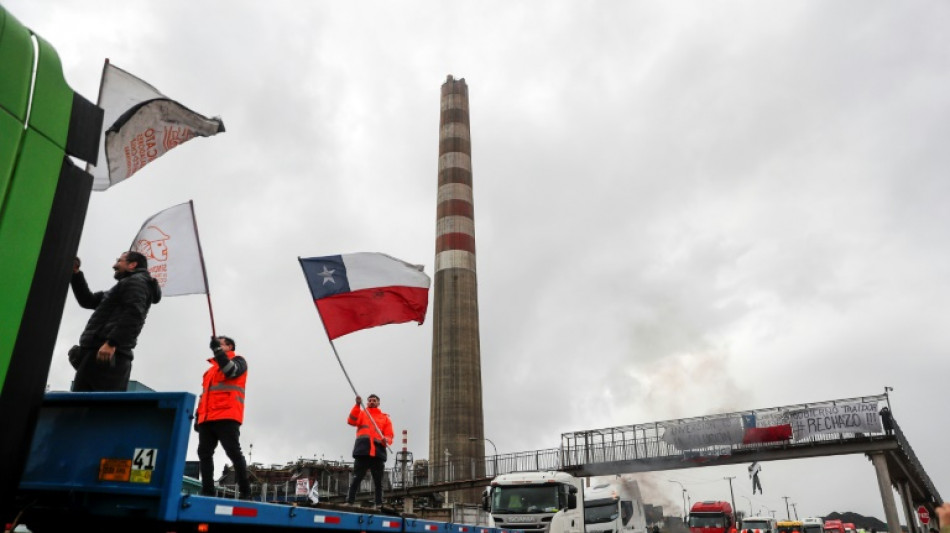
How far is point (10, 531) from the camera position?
13.2 ft

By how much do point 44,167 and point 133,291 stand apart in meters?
2.57

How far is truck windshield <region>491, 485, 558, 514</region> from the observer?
15.6 m

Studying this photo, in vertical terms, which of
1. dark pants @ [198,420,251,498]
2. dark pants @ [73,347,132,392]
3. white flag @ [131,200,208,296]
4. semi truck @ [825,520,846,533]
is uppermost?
white flag @ [131,200,208,296]

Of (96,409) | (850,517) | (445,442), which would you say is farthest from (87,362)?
(850,517)

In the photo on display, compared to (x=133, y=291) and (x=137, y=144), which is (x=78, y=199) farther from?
(x=137, y=144)

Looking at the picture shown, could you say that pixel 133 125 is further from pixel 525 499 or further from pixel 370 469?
pixel 525 499

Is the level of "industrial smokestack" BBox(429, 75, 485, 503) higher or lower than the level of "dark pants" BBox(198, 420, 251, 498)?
higher

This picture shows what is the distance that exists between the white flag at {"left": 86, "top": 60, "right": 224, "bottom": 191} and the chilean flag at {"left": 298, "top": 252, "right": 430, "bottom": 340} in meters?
2.44

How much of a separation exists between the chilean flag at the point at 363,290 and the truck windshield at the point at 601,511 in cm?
1325

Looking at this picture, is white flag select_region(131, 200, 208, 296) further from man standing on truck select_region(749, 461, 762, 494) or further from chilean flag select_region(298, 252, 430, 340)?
man standing on truck select_region(749, 461, 762, 494)

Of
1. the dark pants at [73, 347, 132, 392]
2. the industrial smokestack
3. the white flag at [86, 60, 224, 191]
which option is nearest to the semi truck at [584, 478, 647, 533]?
the industrial smokestack

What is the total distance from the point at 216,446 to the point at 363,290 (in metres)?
3.01

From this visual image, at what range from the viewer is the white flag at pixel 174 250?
7418mm

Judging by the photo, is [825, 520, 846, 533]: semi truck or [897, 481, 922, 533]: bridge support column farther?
[825, 520, 846, 533]: semi truck
